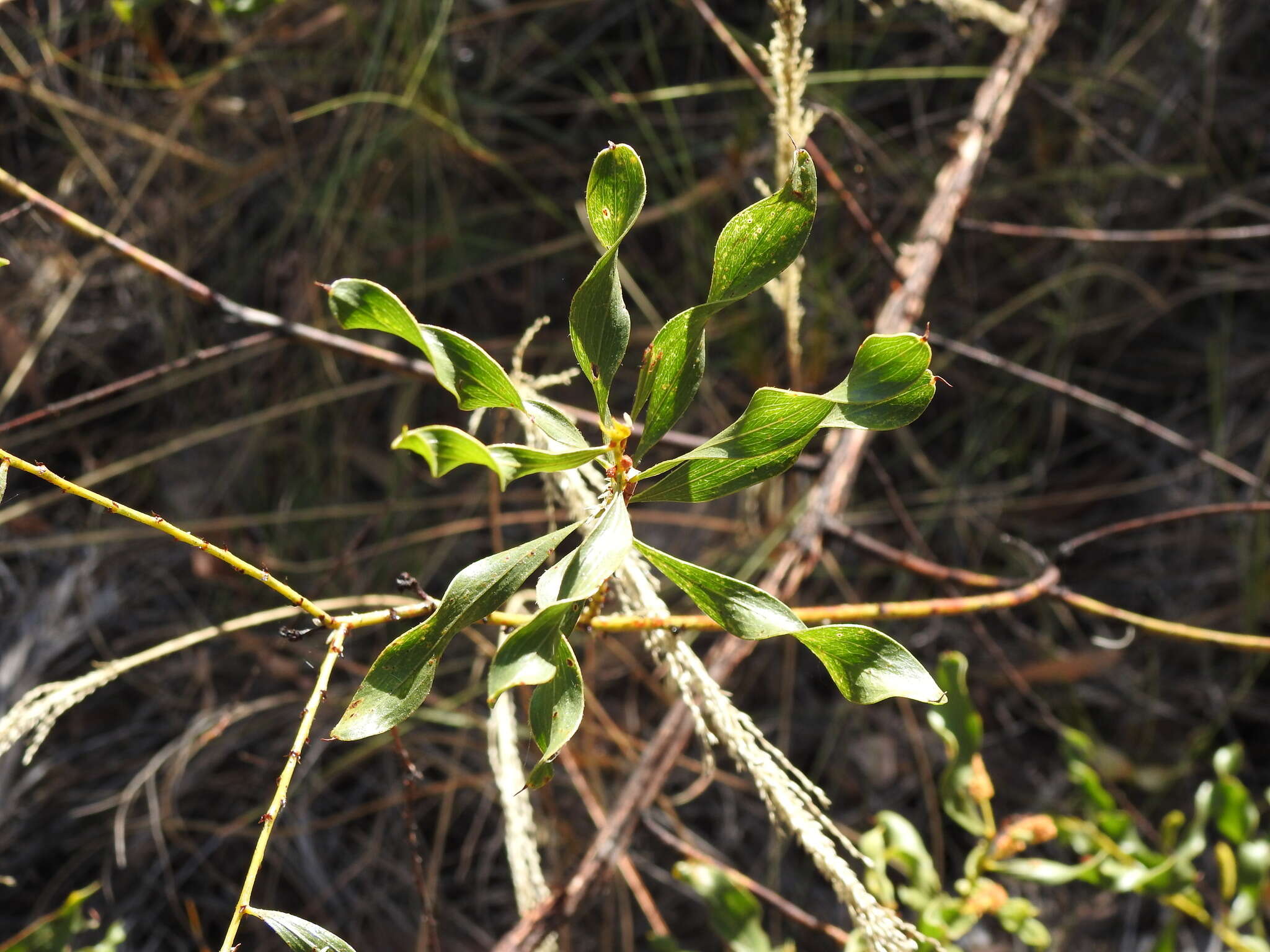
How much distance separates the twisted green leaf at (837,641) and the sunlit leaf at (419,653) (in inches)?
4.1

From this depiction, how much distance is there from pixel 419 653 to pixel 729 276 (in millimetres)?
308

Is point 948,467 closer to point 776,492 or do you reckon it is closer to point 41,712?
point 776,492

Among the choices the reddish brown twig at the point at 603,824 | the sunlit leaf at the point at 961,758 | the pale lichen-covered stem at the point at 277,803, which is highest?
the pale lichen-covered stem at the point at 277,803

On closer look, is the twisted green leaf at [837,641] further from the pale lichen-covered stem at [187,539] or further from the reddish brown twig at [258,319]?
the reddish brown twig at [258,319]

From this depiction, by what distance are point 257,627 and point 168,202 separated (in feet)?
2.73

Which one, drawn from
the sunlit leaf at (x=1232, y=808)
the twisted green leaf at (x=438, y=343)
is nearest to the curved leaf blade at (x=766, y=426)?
the twisted green leaf at (x=438, y=343)

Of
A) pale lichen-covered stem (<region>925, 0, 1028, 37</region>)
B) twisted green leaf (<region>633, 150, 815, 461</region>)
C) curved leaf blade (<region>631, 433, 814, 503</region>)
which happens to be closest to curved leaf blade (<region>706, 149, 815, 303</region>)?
twisted green leaf (<region>633, 150, 815, 461</region>)

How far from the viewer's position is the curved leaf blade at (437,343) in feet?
1.80

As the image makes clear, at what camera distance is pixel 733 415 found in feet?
5.82

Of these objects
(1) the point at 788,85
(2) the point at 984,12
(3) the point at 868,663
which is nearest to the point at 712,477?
(3) the point at 868,663

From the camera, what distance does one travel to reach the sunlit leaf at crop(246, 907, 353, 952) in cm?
56

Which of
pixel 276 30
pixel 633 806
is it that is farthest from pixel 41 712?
pixel 276 30

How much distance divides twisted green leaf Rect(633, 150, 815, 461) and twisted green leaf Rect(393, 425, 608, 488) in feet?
0.22

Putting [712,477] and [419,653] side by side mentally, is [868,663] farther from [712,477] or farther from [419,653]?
[419,653]
